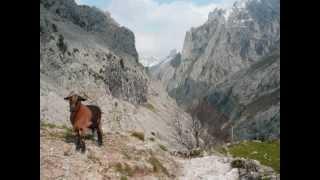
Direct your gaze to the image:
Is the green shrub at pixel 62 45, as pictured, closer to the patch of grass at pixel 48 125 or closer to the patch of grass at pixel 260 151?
the patch of grass at pixel 48 125

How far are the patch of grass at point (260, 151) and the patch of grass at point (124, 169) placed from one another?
32.4ft

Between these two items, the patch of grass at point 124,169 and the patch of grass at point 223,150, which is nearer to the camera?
the patch of grass at point 124,169

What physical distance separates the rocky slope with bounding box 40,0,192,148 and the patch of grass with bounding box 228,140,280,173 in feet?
23.5

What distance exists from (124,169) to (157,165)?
2823 millimetres

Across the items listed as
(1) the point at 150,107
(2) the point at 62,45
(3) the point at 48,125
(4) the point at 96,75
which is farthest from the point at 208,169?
(1) the point at 150,107

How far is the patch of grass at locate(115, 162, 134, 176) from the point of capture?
1179 inches

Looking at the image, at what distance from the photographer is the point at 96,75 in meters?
46.8

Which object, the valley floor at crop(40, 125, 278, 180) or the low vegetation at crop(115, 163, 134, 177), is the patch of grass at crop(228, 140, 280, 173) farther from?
the low vegetation at crop(115, 163, 134, 177)

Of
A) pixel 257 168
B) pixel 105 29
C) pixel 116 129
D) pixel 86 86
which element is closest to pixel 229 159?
pixel 257 168

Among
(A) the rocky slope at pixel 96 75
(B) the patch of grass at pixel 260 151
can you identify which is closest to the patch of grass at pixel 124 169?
(A) the rocky slope at pixel 96 75

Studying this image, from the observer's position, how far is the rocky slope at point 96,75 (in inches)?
1551

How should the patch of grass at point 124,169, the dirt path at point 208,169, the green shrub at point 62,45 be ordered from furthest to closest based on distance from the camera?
the green shrub at point 62,45 → the dirt path at point 208,169 → the patch of grass at point 124,169
